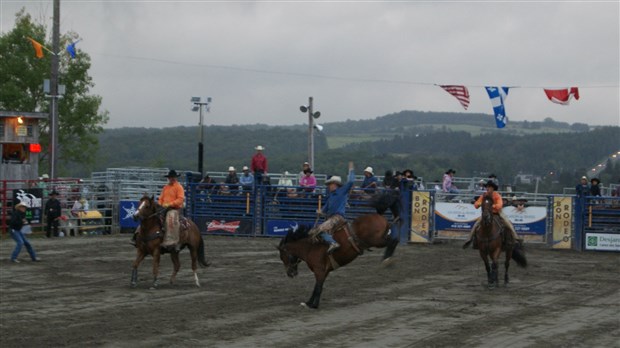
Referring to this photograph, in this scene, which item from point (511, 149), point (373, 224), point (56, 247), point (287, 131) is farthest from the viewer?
point (287, 131)

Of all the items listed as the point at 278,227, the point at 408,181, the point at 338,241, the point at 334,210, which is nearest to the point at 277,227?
the point at 278,227

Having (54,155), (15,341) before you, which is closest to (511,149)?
(54,155)

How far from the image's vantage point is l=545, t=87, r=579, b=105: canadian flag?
2942 centimetres

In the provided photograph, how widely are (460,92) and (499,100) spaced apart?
65.3 inches

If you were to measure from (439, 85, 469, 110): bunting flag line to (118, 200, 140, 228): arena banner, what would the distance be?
10878mm

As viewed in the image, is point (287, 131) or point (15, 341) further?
point (287, 131)

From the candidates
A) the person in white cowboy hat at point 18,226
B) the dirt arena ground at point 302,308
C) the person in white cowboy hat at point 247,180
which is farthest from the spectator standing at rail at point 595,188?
the person in white cowboy hat at point 18,226

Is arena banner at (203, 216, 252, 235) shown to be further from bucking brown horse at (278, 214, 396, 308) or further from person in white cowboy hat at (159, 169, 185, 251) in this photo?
bucking brown horse at (278, 214, 396, 308)

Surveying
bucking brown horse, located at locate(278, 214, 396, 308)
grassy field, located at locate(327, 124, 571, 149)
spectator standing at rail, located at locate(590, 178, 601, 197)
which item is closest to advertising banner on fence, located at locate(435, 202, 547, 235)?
spectator standing at rail, located at locate(590, 178, 601, 197)

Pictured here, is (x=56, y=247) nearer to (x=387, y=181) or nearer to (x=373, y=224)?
(x=387, y=181)

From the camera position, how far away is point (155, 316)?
13836 mm

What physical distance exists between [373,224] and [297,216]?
1485cm

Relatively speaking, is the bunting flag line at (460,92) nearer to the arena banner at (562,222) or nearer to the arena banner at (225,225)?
the arena banner at (562,222)

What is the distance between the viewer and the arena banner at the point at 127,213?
3055 centimetres
